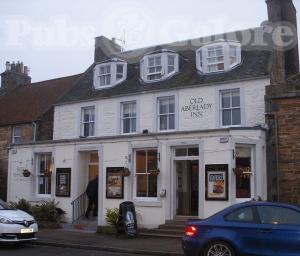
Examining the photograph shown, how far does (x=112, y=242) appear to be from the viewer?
50.4 feet

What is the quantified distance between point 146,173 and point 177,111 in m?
3.77

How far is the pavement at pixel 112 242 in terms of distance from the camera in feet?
44.7

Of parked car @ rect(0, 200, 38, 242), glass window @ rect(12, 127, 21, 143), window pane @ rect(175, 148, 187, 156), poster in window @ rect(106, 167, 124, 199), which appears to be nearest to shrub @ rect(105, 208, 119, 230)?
poster in window @ rect(106, 167, 124, 199)

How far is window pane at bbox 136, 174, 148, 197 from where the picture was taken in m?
18.2

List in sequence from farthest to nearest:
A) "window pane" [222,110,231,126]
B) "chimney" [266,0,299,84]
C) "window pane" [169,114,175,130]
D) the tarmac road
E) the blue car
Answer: "chimney" [266,0,299,84], "window pane" [169,114,175,130], "window pane" [222,110,231,126], the tarmac road, the blue car

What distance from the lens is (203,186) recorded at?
54.4 ft

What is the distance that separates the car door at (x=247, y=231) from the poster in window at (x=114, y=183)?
8.49 meters

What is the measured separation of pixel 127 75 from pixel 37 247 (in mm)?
11549

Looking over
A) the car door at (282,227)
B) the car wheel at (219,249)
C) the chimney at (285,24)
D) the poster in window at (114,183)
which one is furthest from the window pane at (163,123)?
the car door at (282,227)

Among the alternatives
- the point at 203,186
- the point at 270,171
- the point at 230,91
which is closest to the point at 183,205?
the point at 203,186

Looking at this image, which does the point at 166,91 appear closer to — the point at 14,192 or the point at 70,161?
the point at 70,161

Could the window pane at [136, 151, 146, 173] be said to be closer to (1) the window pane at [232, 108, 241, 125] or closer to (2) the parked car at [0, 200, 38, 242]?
(1) the window pane at [232, 108, 241, 125]

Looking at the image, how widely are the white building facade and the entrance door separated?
4 centimetres

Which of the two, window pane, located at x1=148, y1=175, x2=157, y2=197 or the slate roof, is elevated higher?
the slate roof
